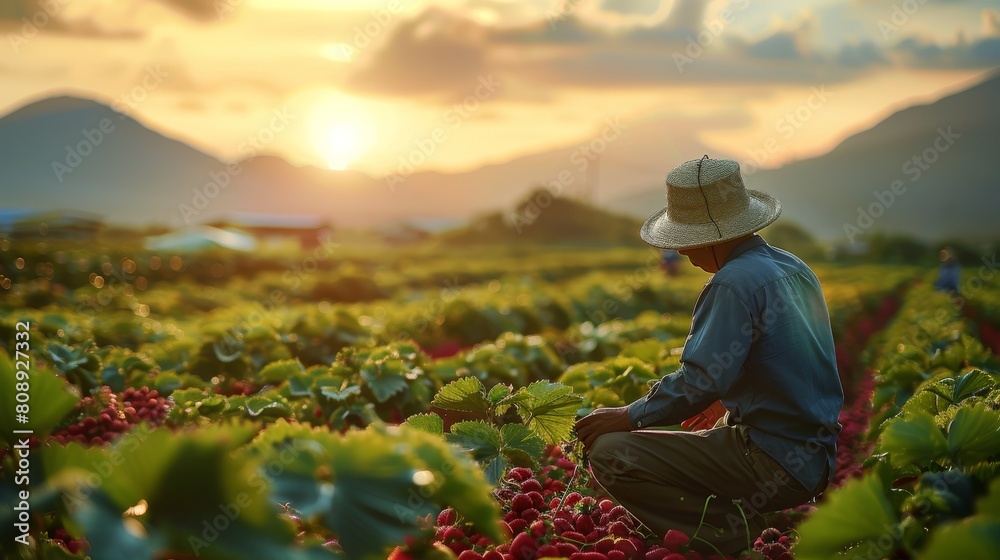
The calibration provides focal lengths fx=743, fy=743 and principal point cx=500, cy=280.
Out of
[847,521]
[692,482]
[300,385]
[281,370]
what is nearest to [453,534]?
[692,482]

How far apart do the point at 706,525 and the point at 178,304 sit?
11.4 meters

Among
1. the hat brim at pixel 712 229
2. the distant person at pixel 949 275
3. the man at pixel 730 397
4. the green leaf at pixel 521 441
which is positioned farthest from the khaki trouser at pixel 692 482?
the distant person at pixel 949 275

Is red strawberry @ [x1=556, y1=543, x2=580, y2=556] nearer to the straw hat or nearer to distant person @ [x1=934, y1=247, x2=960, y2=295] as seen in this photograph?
the straw hat

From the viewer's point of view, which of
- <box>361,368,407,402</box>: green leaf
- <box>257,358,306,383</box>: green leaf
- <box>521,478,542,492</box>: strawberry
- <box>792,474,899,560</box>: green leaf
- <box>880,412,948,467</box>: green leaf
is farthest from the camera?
<box>257,358,306,383</box>: green leaf

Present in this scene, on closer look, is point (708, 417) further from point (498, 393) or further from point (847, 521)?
point (847, 521)

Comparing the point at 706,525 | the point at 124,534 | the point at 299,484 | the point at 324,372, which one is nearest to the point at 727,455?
the point at 706,525

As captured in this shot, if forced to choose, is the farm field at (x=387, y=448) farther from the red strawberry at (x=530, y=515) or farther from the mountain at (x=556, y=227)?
the mountain at (x=556, y=227)

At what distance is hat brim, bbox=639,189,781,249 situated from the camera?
2.95 m

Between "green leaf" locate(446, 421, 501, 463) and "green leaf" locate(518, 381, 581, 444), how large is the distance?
0.21 m

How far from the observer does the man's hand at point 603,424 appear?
9.48 ft

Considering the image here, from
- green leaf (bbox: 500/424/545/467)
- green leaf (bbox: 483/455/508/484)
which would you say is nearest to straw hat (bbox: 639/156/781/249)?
green leaf (bbox: 500/424/545/467)

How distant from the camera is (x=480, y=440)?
301 centimetres

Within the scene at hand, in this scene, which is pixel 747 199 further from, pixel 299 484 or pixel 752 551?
pixel 299 484

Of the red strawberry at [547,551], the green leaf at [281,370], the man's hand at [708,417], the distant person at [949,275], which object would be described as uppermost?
the man's hand at [708,417]
